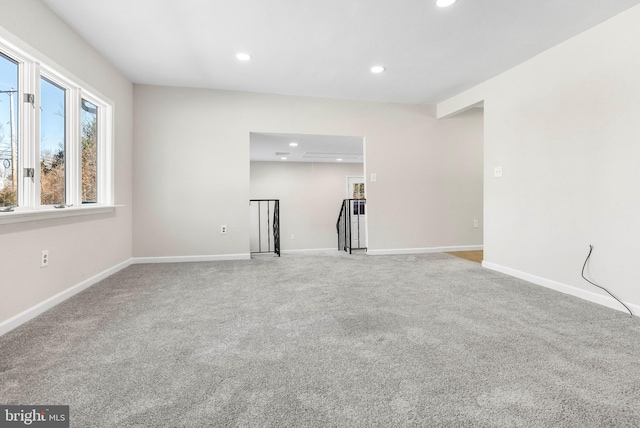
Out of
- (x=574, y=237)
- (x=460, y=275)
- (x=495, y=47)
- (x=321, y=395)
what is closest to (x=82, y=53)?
(x=321, y=395)

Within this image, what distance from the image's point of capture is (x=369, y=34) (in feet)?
8.79

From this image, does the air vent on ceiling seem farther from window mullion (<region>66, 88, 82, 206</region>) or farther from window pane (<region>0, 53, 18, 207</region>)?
window pane (<region>0, 53, 18, 207</region>)

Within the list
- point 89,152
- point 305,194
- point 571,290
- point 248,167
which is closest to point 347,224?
point 305,194

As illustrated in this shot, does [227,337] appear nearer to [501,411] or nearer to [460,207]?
[501,411]

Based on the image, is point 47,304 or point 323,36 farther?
point 323,36

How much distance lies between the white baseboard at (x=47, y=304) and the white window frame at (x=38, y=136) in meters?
0.63

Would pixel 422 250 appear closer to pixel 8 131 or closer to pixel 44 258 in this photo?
pixel 44 258

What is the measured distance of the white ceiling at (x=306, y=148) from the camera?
544cm

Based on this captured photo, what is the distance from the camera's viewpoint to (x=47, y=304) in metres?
Result: 2.27

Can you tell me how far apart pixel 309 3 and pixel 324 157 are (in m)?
5.66

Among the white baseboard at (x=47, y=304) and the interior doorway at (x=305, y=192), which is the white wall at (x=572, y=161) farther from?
the interior doorway at (x=305, y=192)

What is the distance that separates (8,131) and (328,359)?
8.40 feet

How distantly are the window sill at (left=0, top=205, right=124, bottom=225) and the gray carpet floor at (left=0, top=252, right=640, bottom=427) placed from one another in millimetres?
700

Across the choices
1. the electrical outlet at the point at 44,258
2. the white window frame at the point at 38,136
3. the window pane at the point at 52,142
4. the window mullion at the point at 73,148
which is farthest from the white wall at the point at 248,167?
the electrical outlet at the point at 44,258
